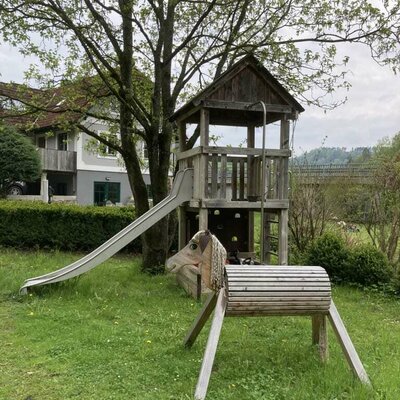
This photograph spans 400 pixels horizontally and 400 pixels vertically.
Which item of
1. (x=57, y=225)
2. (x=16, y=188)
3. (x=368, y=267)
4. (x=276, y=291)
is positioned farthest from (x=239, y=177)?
(x=16, y=188)

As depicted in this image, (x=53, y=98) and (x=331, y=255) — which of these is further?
(x=53, y=98)

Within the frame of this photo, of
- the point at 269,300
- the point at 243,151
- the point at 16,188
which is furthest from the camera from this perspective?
the point at 16,188

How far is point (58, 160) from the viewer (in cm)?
2606

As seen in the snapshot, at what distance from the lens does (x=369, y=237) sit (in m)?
9.70

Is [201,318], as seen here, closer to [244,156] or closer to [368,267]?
[244,156]

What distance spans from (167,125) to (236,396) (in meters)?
6.60

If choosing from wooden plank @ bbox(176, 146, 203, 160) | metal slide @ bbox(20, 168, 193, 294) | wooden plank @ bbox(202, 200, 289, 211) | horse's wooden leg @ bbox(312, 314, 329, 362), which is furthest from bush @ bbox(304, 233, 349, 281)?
horse's wooden leg @ bbox(312, 314, 329, 362)

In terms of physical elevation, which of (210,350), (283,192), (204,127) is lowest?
(210,350)

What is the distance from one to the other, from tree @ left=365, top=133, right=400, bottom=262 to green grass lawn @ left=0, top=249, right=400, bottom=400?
206cm

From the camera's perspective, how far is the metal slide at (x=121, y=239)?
686cm

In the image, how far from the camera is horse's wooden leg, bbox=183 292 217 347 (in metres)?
4.17

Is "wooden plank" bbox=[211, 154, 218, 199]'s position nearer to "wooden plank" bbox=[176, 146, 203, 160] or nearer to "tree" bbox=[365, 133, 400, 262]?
"wooden plank" bbox=[176, 146, 203, 160]

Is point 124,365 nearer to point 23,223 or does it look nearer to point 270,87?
point 270,87

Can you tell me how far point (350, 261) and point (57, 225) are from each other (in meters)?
7.61
